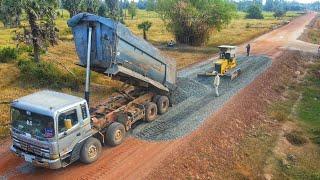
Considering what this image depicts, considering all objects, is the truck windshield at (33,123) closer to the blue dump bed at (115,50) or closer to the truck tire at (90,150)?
the truck tire at (90,150)

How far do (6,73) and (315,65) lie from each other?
27448 mm

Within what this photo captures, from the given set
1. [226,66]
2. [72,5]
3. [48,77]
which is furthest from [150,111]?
[72,5]

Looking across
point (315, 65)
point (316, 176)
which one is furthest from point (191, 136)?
point (315, 65)

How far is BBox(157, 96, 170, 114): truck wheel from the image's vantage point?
18141 mm

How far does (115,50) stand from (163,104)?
4.63 meters

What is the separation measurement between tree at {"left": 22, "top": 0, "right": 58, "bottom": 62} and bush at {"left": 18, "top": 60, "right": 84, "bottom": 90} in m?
2.13

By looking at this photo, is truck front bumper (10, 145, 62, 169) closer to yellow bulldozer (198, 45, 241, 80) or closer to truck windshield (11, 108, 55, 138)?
truck windshield (11, 108, 55, 138)

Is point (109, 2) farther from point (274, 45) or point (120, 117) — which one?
point (120, 117)

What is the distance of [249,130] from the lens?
58.7ft

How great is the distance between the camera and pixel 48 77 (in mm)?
23547

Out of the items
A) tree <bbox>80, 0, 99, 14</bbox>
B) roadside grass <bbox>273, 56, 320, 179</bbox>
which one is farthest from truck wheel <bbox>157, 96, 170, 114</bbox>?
tree <bbox>80, 0, 99, 14</bbox>

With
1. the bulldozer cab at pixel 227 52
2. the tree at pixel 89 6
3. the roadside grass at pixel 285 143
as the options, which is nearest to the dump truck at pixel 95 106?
the roadside grass at pixel 285 143

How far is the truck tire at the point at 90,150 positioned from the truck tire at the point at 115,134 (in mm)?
882

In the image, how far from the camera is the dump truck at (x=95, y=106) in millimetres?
11797
